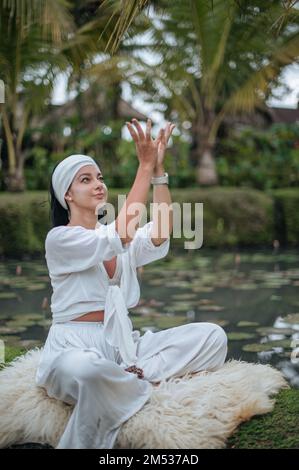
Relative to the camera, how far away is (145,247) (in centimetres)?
251

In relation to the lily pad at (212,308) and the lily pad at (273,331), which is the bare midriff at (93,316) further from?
the lily pad at (212,308)

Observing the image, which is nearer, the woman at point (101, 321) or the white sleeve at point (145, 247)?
the woman at point (101, 321)

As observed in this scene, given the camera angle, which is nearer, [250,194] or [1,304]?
[1,304]

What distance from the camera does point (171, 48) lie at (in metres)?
9.30

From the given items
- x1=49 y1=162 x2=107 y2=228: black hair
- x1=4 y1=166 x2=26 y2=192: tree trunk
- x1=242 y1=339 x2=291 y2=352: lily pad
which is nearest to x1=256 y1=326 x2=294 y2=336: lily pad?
x1=242 y1=339 x2=291 y2=352: lily pad

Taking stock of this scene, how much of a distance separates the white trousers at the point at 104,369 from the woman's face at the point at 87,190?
18.7 inches

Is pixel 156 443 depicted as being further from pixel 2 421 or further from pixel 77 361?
pixel 2 421

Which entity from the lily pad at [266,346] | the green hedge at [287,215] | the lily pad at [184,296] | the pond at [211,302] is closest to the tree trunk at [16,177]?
the pond at [211,302]

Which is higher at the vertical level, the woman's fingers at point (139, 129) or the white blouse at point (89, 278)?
the woman's fingers at point (139, 129)

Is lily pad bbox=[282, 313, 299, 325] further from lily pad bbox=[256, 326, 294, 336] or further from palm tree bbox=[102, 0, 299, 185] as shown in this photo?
palm tree bbox=[102, 0, 299, 185]

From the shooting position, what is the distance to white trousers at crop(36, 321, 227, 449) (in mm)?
2039

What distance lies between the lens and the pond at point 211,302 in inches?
147

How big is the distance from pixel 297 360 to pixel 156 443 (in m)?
1.49
